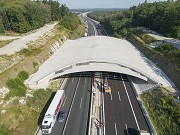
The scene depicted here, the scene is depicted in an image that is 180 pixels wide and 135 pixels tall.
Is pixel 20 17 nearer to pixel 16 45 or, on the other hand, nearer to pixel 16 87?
pixel 16 45

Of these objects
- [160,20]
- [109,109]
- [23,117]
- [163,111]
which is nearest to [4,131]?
[23,117]

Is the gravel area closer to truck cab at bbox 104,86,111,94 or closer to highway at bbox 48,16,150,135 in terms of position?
highway at bbox 48,16,150,135

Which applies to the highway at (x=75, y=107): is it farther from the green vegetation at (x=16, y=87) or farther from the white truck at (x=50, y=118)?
the green vegetation at (x=16, y=87)

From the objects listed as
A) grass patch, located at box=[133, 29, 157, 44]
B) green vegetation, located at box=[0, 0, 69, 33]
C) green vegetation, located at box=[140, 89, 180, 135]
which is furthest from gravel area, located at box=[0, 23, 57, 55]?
grass patch, located at box=[133, 29, 157, 44]

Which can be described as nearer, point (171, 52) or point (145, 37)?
point (171, 52)

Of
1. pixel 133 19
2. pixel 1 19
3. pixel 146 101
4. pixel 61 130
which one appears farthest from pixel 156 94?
pixel 133 19

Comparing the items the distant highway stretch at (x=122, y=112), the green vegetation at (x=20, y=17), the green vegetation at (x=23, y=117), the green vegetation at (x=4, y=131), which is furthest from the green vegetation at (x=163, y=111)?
the green vegetation at (x=20, y=17)
